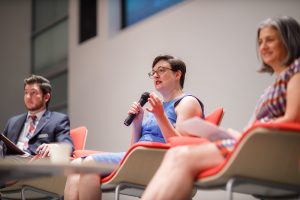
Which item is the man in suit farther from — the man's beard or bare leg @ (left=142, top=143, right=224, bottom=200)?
bare leg @ (left=142, top=143, right=224, bottom=200)

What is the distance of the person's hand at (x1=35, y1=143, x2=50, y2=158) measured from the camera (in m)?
3.39

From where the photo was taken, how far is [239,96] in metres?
3.71

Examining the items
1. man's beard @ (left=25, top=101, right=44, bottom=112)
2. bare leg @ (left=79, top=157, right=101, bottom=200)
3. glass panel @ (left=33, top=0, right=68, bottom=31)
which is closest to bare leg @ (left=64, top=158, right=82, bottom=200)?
bare leg @ (left=79, top=157, right=101, bottom=200)

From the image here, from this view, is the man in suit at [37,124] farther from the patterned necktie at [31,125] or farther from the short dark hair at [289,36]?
the short dark hair at [289,36]

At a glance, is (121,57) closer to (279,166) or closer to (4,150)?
(4,150)

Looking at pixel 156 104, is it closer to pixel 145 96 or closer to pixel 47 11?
pixel 145 96

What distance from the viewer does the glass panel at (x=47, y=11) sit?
22.6ft

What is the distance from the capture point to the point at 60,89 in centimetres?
676

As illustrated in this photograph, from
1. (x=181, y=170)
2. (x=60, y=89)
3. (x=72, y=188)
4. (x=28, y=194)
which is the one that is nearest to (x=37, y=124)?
(x=28, y=194)

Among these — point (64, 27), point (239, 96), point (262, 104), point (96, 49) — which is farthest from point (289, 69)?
point (64, 27)

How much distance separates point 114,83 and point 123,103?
30 cm

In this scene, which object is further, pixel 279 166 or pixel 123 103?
pixel 123 103

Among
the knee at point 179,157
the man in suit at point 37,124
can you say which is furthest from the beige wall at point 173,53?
the knee at point 179,157

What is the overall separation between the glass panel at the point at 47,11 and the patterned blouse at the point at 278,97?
4937mm
